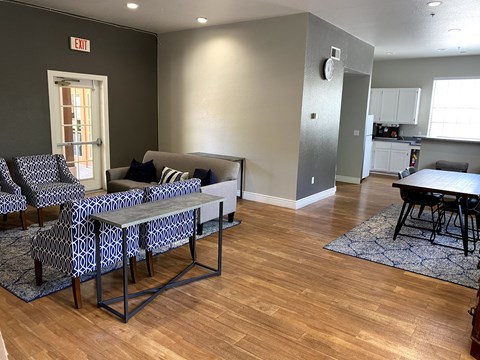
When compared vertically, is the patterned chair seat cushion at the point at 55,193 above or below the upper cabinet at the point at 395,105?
below

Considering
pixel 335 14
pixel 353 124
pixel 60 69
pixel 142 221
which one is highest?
pixel 335 14

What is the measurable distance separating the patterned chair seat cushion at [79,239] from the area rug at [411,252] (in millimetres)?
2442

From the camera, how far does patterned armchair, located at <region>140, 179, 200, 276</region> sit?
313 cm

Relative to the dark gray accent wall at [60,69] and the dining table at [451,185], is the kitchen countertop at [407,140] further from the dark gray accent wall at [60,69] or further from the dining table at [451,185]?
the dark gray accent wall at [60,69]

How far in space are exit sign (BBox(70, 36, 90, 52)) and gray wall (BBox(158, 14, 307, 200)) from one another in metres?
1.50

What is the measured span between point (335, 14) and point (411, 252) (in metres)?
3.39

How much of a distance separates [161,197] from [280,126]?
300cm

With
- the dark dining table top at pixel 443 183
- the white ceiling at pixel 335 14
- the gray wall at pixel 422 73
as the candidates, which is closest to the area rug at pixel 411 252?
the dark dining table top at pixel 443 183

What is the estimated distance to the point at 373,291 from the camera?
3217 millimetres

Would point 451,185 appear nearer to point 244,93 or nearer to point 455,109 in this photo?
point 244,93

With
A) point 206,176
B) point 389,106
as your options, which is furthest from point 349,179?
point 206,176

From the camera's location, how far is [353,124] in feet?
25.8

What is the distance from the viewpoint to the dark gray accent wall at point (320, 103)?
5.53 m

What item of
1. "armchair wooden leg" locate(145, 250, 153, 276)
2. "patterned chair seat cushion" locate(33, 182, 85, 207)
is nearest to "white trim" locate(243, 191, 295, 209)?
"patterned chair seat cushion" locate(33, 182, 85, 207)
